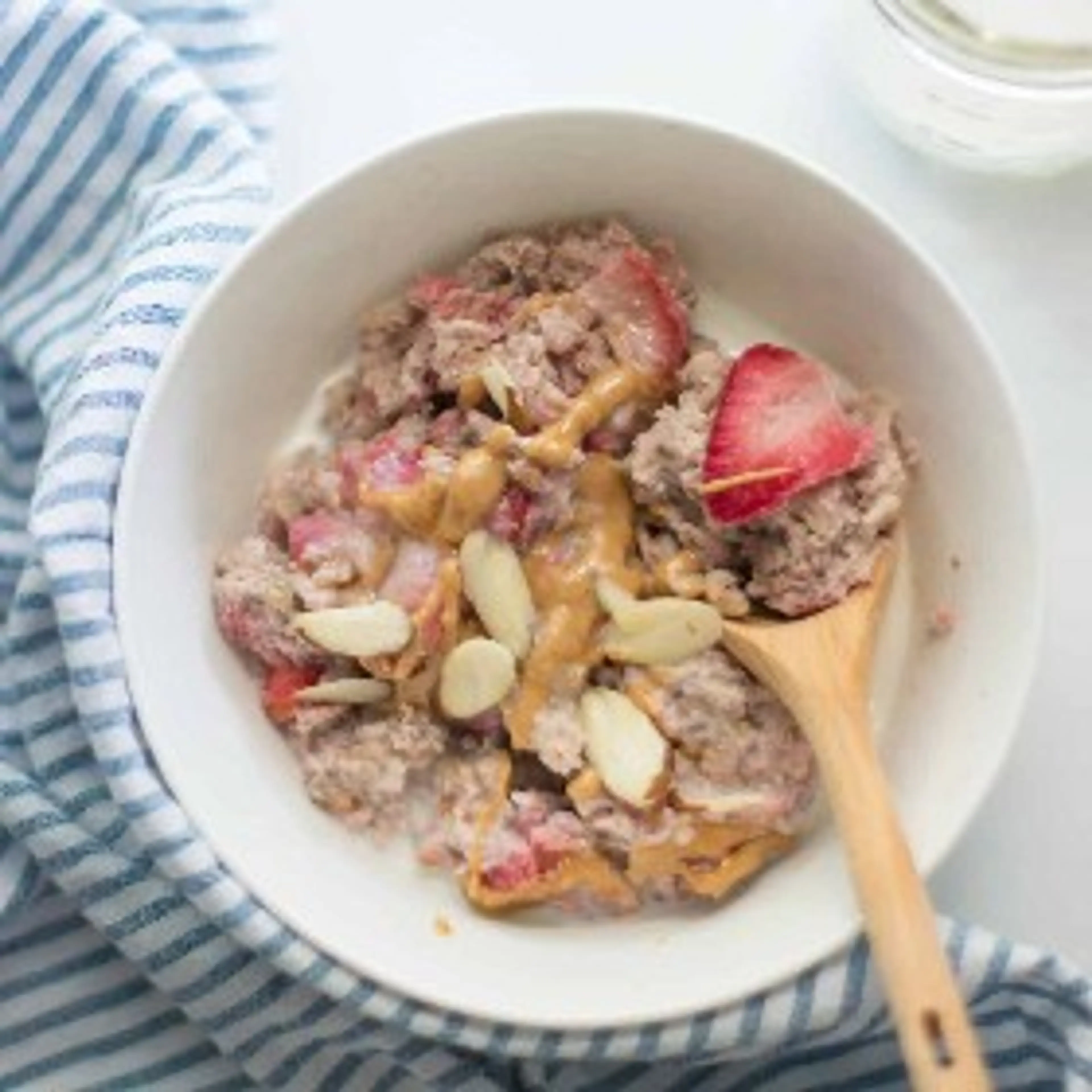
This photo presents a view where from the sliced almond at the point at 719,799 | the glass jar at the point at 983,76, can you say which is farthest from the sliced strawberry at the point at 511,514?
the glass jar at the point at 983,76

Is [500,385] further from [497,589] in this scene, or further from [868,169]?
[868,169]

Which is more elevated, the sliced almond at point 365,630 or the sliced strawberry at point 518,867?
the sliced almond at point 365,630

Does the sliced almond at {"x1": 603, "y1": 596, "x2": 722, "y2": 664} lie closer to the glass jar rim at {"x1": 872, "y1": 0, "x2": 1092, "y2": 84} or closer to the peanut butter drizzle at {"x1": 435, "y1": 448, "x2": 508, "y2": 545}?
the peanut butter drizzle at {"x1": 435, "y1": 448, "x2": 508, "y2": 545}

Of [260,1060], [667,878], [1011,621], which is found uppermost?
[1011,621]

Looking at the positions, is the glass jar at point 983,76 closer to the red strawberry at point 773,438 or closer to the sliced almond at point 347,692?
the red strawberry at point 773,438

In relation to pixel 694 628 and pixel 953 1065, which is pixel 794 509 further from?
pixel 953 1065

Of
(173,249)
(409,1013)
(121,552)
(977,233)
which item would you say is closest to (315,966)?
(409,1013)
